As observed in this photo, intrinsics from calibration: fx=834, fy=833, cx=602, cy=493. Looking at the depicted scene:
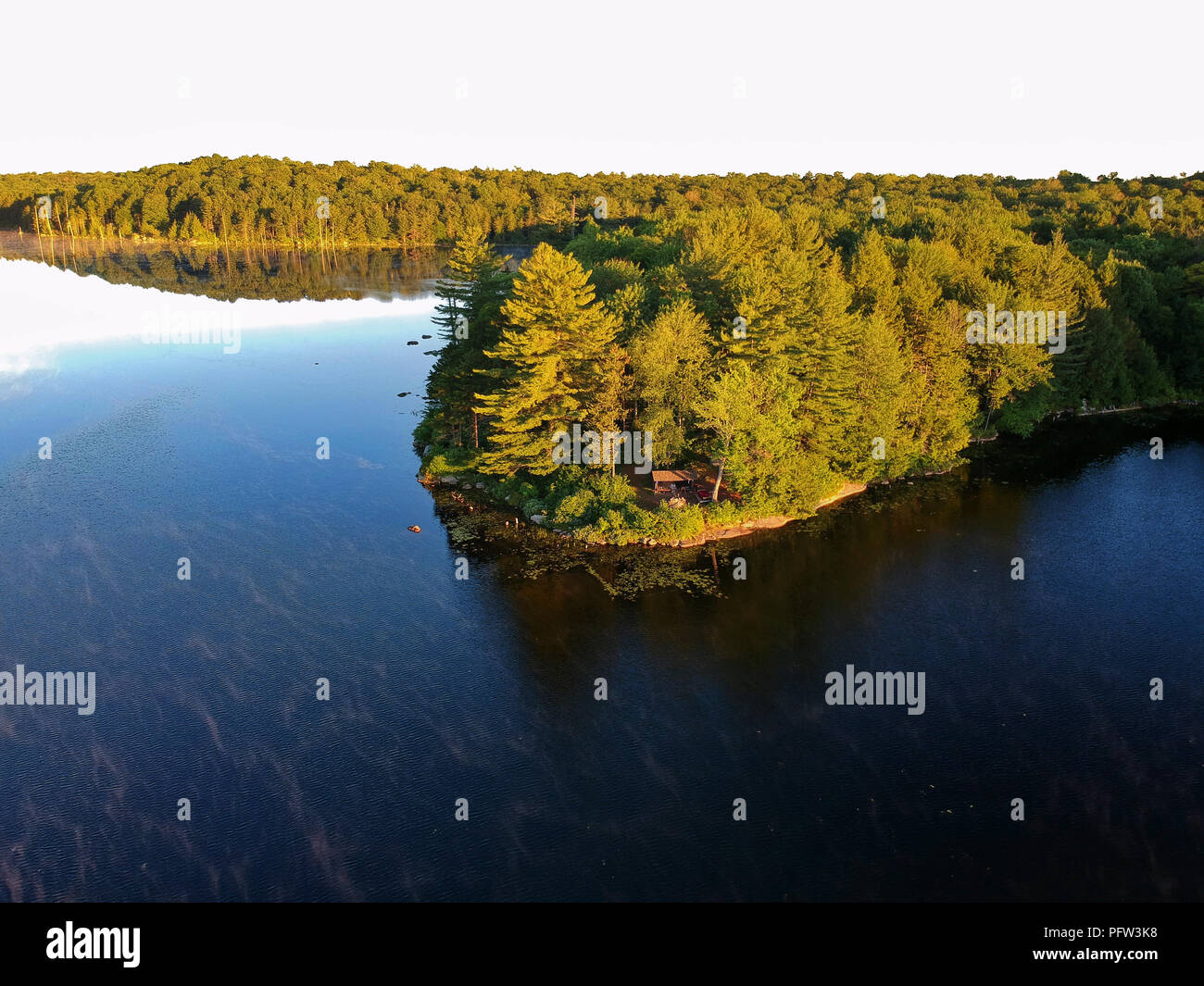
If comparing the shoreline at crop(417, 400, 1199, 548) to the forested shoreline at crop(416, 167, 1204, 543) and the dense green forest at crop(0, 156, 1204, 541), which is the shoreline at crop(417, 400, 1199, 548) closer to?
the forested shoreline at crop(416, 167, 1204, 543)

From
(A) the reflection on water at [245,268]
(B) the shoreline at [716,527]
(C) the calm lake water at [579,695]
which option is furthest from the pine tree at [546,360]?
(A) the reflection on water at [245,268]

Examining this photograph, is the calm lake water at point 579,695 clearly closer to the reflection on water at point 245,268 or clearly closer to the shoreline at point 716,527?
the shoreline at point 716,527

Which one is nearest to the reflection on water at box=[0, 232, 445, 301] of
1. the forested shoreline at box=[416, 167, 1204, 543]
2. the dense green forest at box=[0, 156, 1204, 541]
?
the dense green forest at box=[0, 156, 1204, 541]

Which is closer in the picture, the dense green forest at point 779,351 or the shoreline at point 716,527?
the shoreline at point 716,527

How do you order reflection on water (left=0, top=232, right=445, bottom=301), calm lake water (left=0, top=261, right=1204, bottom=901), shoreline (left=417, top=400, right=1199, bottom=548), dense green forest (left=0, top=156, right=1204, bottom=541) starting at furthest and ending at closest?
reflection on water (left=0, top=232, right=445, bottom=301)
dense green forest (left=0, top=156, right=1204, bottom=541)
shoreline (left=417, top=400, right=1199, bottom=548)
calm lake water (left=0, top=261, right=1204, bottom=901)

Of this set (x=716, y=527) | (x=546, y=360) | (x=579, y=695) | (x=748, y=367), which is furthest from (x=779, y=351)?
(x=579, y=695)

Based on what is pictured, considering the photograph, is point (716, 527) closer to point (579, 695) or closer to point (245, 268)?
point (579, 695)

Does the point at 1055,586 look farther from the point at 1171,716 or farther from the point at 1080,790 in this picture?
the point at 1080,790
